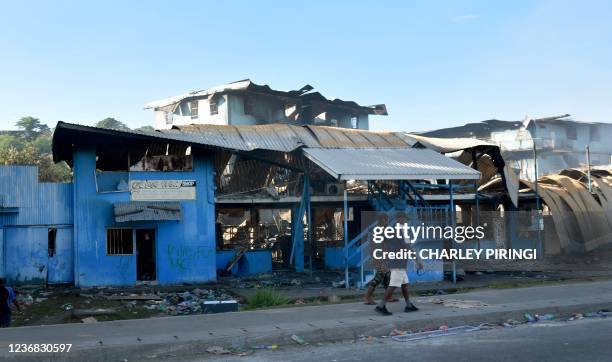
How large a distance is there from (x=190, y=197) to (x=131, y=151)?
2.38 meters

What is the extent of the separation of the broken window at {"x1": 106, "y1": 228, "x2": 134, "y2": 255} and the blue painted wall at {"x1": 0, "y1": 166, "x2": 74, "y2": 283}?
47.8 inches

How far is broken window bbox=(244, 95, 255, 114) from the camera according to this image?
141 ft

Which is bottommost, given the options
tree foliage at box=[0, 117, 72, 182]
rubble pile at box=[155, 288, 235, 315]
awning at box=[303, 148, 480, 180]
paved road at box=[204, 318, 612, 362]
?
rubble pile at box=[155, 288, 235, 315]

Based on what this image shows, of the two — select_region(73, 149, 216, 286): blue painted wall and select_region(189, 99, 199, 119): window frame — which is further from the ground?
select_region(189, 99, 199, 119): window frame

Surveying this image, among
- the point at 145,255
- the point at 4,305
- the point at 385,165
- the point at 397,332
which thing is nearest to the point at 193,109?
the point at 145,255

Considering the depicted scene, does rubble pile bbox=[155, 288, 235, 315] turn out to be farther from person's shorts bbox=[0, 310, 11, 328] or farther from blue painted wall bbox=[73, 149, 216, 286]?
person's shorts bbox=[0, 310, 11, 328]

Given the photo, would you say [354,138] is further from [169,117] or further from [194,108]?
[169,117]

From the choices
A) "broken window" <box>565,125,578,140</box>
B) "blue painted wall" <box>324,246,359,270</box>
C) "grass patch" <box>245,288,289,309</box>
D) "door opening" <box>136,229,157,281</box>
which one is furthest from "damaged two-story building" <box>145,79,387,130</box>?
"grass patch" <box>245,288,289,309</box>

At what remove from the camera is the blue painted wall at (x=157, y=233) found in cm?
1880

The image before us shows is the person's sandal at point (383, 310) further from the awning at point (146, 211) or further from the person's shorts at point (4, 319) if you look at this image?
the awning at point (146, 211)

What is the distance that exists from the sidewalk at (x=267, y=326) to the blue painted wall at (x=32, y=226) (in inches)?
344

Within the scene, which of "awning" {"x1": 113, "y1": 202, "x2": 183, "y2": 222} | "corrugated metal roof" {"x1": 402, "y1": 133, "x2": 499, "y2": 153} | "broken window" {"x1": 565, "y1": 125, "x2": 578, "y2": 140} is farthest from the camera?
"broken window" {"x1": 565, "y1": 125, "x2": 578, "y2": 140}

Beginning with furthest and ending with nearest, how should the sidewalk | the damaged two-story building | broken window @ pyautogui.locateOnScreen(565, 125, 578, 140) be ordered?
broken window @ pyautogui.locateOnScreen(565, 125, 578, 140), the damaged two-story building, the sidewalk

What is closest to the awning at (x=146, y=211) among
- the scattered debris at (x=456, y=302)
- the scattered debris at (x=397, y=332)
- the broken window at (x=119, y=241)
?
the broken window at (x=119, y=241)
